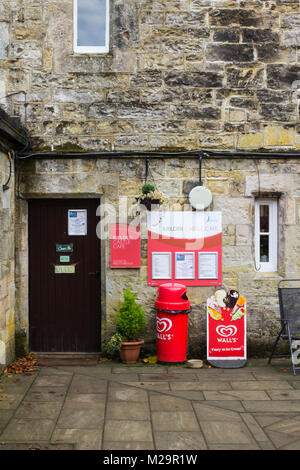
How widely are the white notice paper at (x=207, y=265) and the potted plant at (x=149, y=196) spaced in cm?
89

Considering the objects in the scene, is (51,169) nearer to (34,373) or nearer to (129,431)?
(34,373)

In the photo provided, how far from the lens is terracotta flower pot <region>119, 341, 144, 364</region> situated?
603cm

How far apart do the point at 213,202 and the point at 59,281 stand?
229 cm

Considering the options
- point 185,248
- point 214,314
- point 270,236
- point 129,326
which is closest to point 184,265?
point 185,248

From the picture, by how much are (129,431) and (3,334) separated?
2.39 m

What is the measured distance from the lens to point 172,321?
5.92 metres

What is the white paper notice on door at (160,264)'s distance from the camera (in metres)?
6.36

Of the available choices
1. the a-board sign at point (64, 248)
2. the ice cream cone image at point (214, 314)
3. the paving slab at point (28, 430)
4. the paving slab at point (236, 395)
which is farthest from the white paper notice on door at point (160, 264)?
the paving slab at point (28, 430)

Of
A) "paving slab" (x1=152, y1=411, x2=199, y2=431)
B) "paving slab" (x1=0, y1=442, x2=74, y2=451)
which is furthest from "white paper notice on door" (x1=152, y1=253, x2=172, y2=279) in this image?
"paving slab" (x1=0, y1=442, x2=74, y2=451)

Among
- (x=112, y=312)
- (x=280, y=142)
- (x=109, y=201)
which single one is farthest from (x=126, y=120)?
(x=112, y=312)

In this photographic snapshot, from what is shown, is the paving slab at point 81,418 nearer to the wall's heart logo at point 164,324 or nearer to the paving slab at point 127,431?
the paving slab at point 127,431

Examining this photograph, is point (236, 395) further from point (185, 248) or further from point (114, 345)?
point (185, 248)

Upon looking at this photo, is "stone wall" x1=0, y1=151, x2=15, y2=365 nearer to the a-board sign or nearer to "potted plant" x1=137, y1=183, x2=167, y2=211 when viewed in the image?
the a-board sign

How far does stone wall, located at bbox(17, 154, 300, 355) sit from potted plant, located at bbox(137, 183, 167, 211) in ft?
0.38
